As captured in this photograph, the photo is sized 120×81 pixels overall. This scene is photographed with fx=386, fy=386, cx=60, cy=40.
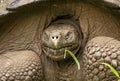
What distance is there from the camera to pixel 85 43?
381cm

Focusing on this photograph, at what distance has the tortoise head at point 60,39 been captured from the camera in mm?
3529

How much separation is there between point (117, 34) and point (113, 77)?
567 mm

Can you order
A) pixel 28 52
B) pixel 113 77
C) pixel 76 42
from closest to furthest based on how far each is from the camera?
pixel 113 77
pixel 76 42
pixel 28 52

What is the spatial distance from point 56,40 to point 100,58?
0.43 meters

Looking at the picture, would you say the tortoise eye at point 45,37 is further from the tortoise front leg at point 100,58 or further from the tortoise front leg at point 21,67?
the tortoise front leg at point 100,58

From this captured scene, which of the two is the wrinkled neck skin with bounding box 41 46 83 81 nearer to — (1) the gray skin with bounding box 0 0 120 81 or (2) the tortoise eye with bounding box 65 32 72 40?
(1) the gray skin with bounding box 0 0 120 81

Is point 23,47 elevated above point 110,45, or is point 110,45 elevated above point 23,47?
point 110,45

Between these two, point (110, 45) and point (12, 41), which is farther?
point (12, 41)

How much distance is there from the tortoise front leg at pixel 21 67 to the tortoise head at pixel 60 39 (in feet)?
0.61

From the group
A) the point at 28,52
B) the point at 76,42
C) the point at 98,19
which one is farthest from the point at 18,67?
the point at 98,19

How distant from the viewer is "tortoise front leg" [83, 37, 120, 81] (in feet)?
11.2

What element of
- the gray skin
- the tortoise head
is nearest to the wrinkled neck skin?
the gray skin

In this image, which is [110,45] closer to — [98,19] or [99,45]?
[99,45]

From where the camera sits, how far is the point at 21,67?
3.80 m
